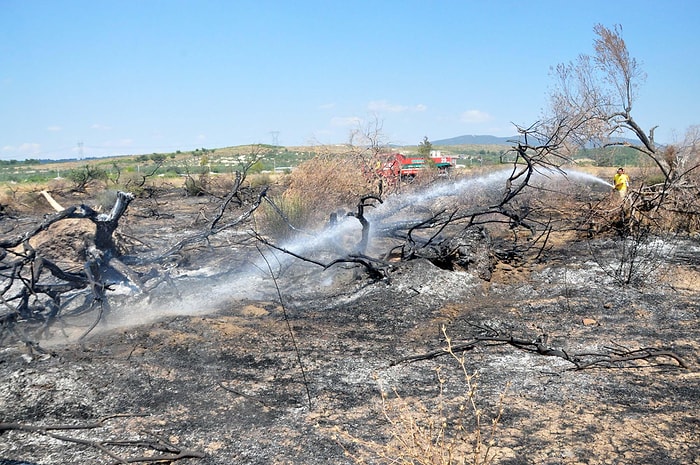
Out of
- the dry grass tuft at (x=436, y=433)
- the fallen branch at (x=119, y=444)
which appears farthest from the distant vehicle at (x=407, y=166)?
the fallen branch at (x=119, y=444)

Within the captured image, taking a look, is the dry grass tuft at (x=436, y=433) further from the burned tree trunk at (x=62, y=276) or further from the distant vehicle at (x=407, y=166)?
the distant vehicle at (x=407, y=166)

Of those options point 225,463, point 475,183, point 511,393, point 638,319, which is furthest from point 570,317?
point 475,183

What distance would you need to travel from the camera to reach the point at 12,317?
6766mm

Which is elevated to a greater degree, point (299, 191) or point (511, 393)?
point (299, 191)

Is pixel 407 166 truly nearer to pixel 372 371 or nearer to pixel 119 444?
pixel 372 371

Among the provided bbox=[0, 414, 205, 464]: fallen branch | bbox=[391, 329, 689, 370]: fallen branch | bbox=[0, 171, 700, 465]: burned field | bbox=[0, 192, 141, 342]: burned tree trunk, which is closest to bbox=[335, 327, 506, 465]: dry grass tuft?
bbox=[0, 171, 700, 465]: burned field

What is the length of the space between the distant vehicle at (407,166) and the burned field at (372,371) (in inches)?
298

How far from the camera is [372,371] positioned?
5.69 meters

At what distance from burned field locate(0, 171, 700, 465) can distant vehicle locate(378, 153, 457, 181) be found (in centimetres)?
757

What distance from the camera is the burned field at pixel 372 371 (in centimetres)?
421

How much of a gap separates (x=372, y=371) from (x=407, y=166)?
16.3 metres

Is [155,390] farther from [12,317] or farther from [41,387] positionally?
[12,317]

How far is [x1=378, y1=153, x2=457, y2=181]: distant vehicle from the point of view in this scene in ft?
55.1

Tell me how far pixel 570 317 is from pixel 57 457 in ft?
19.3
